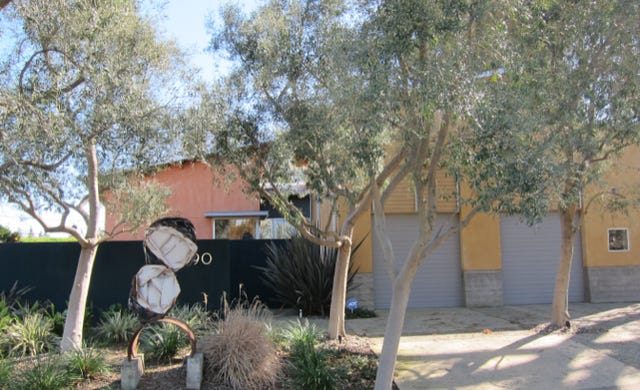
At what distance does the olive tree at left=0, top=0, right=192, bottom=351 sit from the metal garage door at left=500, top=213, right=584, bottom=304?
981cm

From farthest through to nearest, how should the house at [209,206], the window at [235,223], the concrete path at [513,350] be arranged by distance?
the house at [209,206] < the window at [235,223] < the concrete path at [513,350]

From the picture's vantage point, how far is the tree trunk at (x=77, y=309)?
7.96 meters

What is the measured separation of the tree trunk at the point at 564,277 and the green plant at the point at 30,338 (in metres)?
9.07

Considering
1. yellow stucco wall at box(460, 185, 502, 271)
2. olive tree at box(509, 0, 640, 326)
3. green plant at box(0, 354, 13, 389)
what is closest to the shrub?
green plant at box(0, 354, 13, 389)

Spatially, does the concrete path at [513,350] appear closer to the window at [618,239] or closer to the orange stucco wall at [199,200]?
the window at [618,239]

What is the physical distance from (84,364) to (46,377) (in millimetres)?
554

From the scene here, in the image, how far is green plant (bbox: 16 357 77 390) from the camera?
6.58 metres

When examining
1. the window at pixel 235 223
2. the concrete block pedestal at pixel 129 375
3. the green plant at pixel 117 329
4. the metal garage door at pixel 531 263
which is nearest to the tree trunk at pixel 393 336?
the concrete block pedestal at pixel 129 375

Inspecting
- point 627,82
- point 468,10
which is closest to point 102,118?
point 468,10

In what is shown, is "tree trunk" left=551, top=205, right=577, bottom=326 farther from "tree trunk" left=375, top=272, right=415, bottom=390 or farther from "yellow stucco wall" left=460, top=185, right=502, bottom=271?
"tree trunk" left=375, top=272, right=415, bottom=390

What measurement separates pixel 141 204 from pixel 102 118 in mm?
3272

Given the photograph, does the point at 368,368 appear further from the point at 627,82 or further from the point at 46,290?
the point at 46,290

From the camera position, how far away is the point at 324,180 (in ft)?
27.3

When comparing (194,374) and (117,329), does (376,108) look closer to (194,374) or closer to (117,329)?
(194,374)
